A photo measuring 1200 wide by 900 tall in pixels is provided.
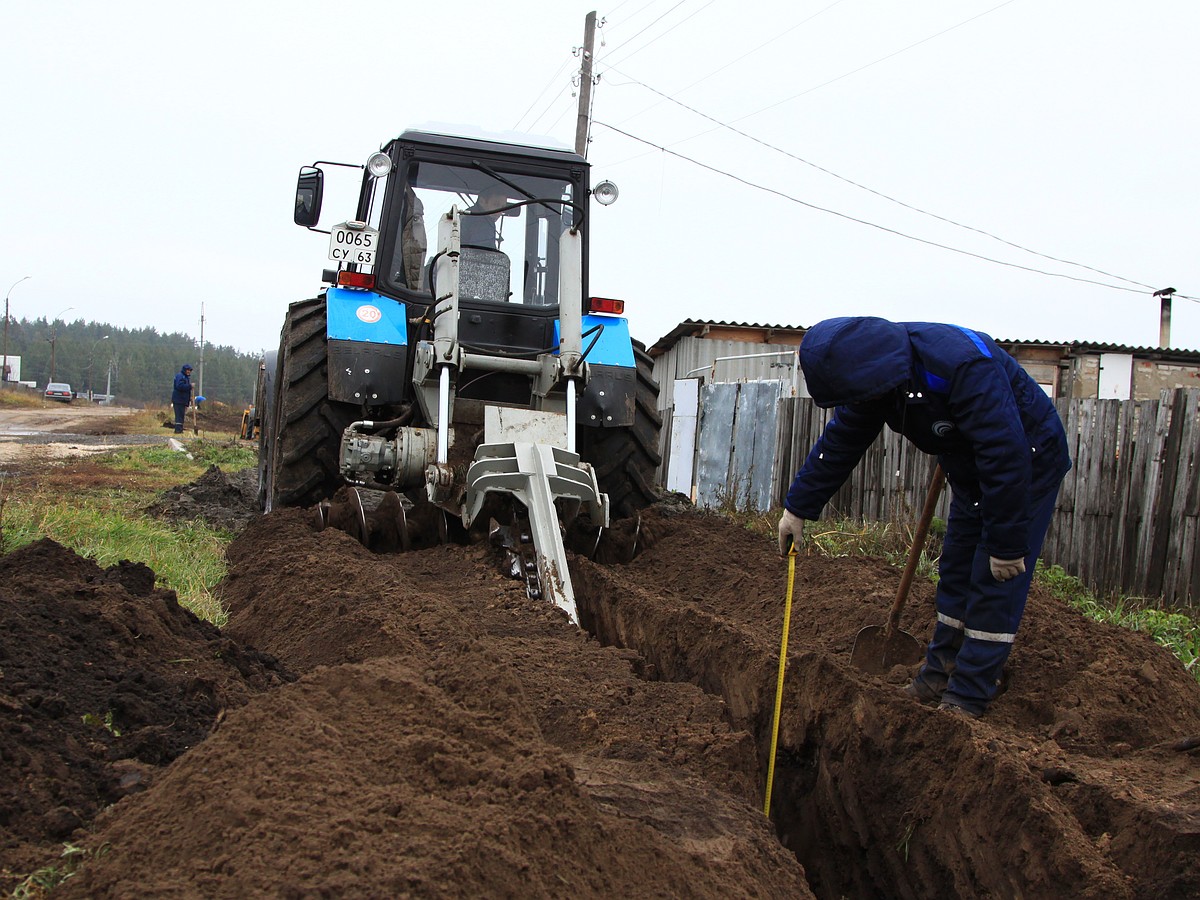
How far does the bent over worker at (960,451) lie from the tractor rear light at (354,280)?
3.47 metres

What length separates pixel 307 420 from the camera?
21.3ft

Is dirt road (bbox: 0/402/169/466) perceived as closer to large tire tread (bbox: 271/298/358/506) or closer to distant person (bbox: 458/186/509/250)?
large tire tread (bbox: 271/298/358/506)

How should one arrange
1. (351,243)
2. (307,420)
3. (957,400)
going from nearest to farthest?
(957,400) → (307,420) → (351,243)

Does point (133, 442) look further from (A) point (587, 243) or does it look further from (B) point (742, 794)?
(B) point (742, 794)

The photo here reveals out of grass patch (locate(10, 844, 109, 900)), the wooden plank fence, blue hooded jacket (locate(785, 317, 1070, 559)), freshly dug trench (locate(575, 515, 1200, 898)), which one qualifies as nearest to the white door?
the wooden plank fence

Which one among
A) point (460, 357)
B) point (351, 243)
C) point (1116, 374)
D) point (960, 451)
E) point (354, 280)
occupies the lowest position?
point (960, 451)

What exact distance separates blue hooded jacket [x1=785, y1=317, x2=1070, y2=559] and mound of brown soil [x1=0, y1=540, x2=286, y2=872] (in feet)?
7.02

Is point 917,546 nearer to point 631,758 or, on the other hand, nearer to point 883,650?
point 883,650

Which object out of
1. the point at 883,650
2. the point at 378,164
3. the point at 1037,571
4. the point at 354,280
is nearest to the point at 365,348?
the point at 354,280

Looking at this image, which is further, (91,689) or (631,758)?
(631,758)

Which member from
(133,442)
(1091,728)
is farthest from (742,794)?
(133,442)

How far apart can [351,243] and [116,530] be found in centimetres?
221

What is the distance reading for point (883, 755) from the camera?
3.64m

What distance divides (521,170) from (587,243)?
0.63 meters
